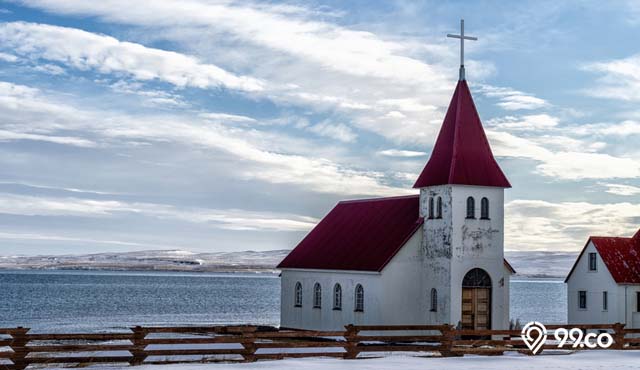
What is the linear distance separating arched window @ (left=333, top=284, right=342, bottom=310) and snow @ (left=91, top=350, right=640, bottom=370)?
1591 centimetres

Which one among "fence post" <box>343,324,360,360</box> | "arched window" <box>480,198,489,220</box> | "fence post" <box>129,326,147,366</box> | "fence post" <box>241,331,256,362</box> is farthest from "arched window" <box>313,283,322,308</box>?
"fence post" <box>129,326,147,366</box>

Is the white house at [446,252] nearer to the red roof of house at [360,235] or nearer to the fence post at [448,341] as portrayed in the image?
the red roof of house at [360,235]

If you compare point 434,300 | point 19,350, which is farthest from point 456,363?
point 434,300

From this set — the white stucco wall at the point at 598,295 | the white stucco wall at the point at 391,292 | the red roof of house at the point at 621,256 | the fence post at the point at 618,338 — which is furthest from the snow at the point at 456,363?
the red roof of house at the point at 621,256

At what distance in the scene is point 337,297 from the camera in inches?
2124

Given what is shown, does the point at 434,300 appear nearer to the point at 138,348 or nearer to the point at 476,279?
the point at 476,279

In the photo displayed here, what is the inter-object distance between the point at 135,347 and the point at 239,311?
82.2 meters

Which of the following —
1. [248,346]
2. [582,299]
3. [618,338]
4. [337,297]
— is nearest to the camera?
[248,346]

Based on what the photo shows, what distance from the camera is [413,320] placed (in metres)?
50.8

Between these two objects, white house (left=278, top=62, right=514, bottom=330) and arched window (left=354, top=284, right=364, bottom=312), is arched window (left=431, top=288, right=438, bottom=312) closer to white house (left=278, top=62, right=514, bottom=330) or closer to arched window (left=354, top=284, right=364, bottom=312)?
white house (left=278, top=62, right=514, bottom=330)

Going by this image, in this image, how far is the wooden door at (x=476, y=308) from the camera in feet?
163

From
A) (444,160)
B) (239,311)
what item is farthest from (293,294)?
(239,311)

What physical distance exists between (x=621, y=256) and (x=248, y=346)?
108 feet

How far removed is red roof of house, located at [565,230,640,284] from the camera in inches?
2313
